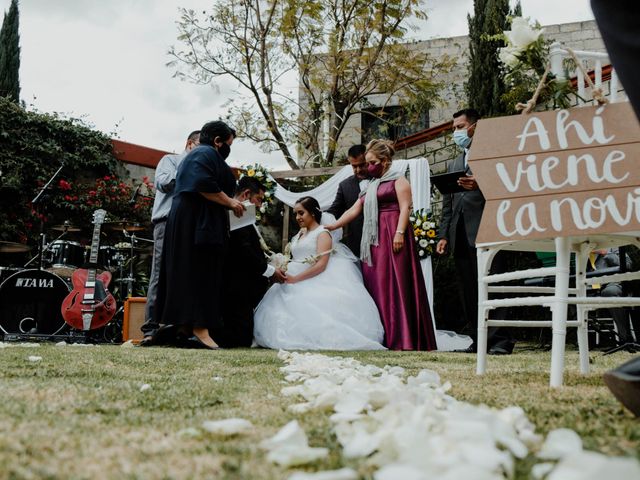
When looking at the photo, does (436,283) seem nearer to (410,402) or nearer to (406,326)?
(406,326)

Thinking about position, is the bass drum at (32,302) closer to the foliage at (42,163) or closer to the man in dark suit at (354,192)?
the foliage at (42,163)

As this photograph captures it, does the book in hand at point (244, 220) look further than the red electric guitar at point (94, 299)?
No

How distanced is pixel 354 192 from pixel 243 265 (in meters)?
1.58

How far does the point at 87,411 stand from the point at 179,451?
1.71 ft

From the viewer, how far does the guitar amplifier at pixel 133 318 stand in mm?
6602

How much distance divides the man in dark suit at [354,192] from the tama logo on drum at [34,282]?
315 centimetres

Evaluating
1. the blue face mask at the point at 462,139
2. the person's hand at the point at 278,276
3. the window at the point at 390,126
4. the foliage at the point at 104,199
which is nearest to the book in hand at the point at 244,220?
the person's hand at the point at 278,276

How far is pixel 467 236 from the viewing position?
4.49 meters

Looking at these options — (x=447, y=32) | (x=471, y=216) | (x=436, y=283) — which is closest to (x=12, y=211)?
(x=436, y=283)

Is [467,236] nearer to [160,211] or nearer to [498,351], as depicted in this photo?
[498,351]

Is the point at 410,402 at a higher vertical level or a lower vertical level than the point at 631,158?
lower

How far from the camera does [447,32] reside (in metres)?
14.9

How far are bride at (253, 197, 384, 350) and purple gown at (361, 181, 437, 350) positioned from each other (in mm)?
125

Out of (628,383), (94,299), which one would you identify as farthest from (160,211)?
(628,383)
